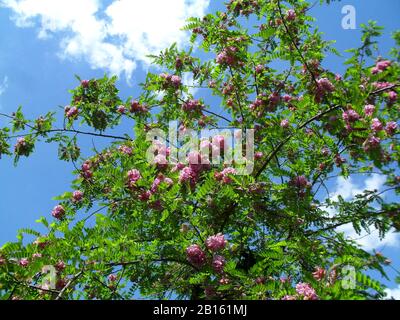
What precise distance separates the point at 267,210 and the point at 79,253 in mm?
2521

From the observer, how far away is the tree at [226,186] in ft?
15.2

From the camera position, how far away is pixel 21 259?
4715 mm

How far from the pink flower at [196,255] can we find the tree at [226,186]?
12mm

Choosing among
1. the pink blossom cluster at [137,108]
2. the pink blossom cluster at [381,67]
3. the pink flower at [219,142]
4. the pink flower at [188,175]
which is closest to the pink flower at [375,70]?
the pink blossom cluster at [381,67]

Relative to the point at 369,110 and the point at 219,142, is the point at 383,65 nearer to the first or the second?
the point at 369,110

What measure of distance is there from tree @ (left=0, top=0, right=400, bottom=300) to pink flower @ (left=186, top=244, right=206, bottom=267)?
12 millimetres

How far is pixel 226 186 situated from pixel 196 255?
0.88m

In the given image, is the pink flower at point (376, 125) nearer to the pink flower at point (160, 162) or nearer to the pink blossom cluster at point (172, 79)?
the pink flower at point (160, 162)

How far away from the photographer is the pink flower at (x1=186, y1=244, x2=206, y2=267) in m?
4.86

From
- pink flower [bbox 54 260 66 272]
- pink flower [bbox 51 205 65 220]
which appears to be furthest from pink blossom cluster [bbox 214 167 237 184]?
pink flower [bbox 51 205 65 220]
